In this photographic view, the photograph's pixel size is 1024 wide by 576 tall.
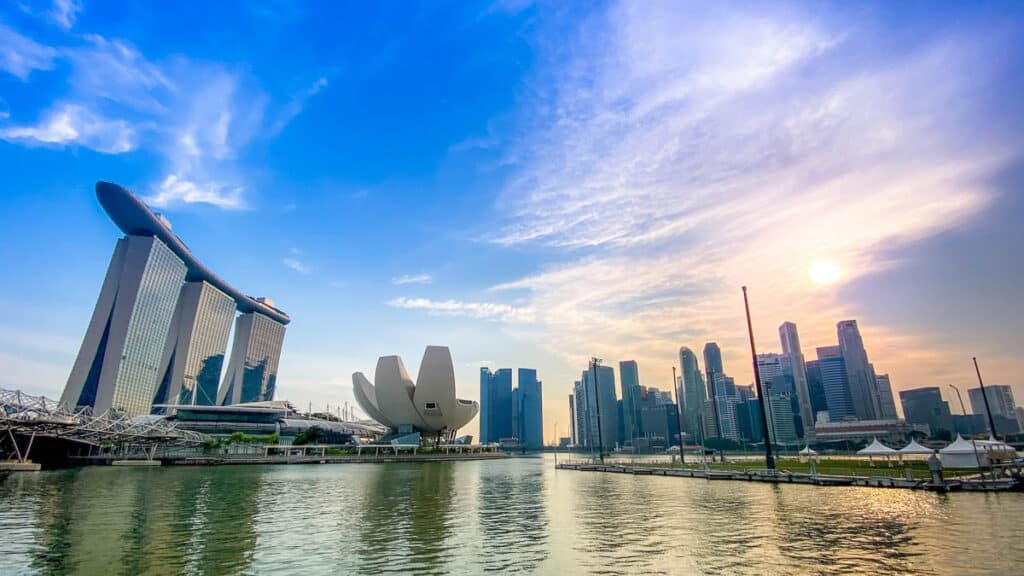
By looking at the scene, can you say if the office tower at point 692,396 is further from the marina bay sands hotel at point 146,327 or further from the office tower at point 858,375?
the marina bay sands hotel at point 146,327

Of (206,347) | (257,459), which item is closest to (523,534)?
(257,459)

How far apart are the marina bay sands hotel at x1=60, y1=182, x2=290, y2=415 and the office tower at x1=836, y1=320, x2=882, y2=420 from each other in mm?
186971

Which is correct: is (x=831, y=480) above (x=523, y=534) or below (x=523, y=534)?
above

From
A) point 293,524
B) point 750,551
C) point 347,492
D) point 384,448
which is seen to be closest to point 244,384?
point 384,448

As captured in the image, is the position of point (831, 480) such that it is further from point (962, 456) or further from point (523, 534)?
point (523, 534)

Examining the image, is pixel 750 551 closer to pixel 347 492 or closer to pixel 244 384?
pixel 347 492

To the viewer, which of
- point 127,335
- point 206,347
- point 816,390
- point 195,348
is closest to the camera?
point 127,335

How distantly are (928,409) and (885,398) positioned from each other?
21.6 metres

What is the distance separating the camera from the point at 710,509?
1992 cm

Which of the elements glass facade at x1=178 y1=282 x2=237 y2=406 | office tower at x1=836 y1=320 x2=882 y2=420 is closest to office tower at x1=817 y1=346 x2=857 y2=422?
office tower at x1=836 y1=320 x2=882 y2=420

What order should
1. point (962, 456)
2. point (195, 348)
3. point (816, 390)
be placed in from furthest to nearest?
point (816, 390) < point (195, 348) < point (962, 456)

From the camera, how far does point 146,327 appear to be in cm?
11650

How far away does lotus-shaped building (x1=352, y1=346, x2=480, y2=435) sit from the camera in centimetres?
8962

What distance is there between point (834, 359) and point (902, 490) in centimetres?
15876
